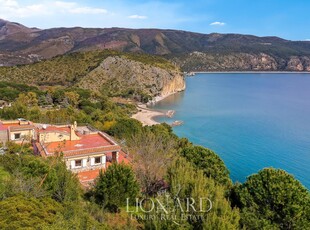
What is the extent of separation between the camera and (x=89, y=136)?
80.8 feet

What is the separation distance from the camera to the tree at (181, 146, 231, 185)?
20.1 meters

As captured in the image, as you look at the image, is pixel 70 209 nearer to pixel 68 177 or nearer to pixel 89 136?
pixel 68 177

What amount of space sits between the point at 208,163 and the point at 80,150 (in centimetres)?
867

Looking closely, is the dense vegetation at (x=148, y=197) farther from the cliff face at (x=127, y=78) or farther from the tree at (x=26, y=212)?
the cliff face at (x=127, y=78)

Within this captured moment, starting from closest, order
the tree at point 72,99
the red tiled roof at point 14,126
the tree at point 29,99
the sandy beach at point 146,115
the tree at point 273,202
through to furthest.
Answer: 1. the tree at point 273,202
2. the red tiled roof at point 14,126
3. the tree at point 29,99
4. the tree at point 72,99
5. the sandy beach at point 146,115

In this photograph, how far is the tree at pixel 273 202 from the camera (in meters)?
14.6

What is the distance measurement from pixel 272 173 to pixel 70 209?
1093cm

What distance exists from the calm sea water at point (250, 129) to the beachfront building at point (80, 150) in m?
19.0

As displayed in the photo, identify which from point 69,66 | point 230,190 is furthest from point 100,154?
point 69,66

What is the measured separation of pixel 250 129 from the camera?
196ft

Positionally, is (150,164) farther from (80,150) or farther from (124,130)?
(124,130)

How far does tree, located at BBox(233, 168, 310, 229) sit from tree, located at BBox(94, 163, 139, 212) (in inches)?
220

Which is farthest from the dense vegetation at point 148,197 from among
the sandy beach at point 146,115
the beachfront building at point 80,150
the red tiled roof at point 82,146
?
the sandy beach at point 146,115

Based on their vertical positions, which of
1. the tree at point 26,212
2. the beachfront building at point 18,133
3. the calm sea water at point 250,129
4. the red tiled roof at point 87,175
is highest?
the tree at point 26,212
